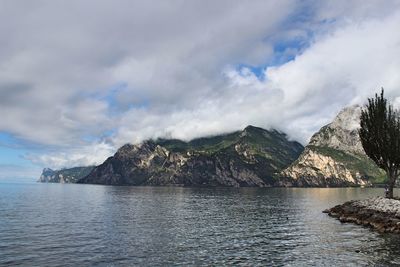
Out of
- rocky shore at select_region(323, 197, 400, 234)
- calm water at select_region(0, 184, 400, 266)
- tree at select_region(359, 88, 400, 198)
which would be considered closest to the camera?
calm water at select_region(0, 184, 400, 266)

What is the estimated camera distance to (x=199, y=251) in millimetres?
48219

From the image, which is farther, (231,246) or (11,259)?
(231,246)

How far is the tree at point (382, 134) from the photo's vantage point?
303 ft

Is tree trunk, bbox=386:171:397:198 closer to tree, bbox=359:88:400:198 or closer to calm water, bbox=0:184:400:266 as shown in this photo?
tree, bbox=359:88:400:198

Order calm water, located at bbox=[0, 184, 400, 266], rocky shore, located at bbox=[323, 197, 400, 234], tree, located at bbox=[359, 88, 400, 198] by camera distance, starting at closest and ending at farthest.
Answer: calm water, located at bbox=[0, 184, 400, 266] → rocky shore, located at bbox=[323, 197, 400, 234] → tree, located at bbox=[359, 88, 400, 198]

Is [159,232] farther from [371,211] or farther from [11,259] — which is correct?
[371,211]

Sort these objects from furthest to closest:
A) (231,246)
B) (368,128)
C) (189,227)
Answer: (368,128) → (189,227) → (231,246)

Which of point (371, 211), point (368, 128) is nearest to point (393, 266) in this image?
point (371, 211)

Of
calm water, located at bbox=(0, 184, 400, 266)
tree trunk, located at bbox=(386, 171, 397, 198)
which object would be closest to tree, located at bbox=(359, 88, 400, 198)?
tree trunk, located at bbox=(386, 171, 397, 198)

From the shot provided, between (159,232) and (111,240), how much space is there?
11252mm

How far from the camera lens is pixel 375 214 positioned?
3041 inches

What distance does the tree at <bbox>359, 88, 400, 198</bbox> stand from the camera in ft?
303

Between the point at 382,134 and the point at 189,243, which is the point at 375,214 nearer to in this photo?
the point at 382,134

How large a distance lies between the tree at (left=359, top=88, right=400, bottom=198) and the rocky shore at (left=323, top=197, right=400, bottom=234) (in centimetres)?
1220
